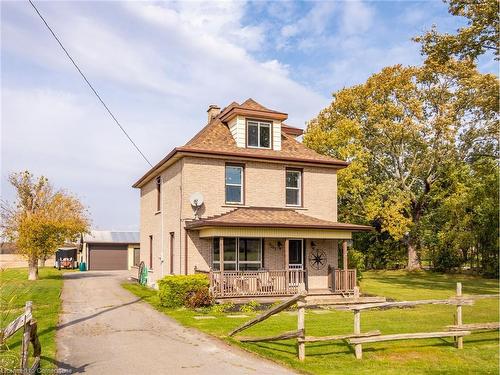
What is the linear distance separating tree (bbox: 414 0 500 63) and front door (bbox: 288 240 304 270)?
39.0 ft

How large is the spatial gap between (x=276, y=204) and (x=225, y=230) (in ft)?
14.7

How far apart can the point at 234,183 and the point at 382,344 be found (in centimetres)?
1219

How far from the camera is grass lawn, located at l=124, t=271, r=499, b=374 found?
1066 centimetres

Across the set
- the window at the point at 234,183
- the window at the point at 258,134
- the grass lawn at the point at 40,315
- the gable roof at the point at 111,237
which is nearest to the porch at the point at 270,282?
the window at the point at 234,183

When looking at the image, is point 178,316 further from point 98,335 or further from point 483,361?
point 483,361

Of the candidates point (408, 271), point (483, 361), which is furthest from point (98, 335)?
point (408, 271)

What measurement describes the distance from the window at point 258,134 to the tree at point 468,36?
9.09 m

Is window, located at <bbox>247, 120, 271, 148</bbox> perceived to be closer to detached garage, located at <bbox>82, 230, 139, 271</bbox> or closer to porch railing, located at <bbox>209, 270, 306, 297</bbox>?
porch railing, located at <bbox>209, 270, 306, 297</bbox>

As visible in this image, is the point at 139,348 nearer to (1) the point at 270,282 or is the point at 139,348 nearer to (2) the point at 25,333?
(2) the point at 25,333

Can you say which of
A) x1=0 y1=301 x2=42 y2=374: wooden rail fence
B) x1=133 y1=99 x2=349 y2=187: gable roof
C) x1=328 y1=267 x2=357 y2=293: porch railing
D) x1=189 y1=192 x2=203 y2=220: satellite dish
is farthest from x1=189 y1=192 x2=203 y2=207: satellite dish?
x1=0 y1=301 x2=42 y2=374: wooden rail fence

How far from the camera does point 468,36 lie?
2377cm

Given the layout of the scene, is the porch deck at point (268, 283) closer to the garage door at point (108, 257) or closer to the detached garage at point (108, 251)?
the detached garage at point (108, 251)

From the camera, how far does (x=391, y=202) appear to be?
38750 millimetres

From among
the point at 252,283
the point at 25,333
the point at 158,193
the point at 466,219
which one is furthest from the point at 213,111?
the point at 25,333
